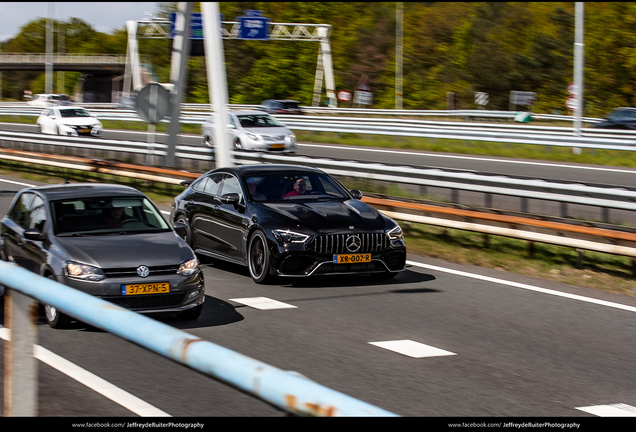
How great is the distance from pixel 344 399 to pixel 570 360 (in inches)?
219

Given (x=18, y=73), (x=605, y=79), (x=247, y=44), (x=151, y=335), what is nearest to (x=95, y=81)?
(x=247, y=44)

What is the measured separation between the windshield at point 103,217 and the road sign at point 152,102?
1064 centimetres

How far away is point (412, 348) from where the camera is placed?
24.5 feet

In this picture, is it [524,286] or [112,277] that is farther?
[524,286]

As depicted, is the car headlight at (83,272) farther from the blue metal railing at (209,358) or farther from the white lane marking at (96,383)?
the blue metal railing at (209,358)

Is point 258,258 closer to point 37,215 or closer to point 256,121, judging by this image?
point 37,215

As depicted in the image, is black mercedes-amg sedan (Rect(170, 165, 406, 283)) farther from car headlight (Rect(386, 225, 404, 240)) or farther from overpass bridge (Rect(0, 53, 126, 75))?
overpass bridge (Rect(0, 53, 126, 75))

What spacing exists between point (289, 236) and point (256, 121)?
800 inches

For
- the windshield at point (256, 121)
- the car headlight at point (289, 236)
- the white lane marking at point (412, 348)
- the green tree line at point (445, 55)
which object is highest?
the green tree line at point (445, 55)

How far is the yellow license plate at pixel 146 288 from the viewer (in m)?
8.05

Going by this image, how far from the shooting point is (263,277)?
35.4ft

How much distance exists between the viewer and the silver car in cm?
2917

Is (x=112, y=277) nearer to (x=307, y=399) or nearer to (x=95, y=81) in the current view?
(x=307, y=399)

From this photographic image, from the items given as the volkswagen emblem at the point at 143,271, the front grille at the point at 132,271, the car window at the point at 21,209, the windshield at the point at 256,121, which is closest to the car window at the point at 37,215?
the car window at the point at 21,209
